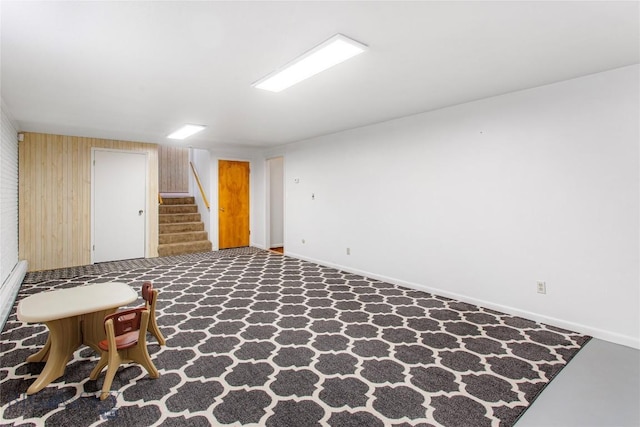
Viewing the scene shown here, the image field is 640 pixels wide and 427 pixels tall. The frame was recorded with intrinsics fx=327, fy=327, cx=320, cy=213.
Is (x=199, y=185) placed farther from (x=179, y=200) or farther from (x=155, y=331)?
(x=155, y=331)

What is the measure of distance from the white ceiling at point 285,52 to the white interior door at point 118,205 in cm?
208

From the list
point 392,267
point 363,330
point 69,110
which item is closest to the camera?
point 363,330

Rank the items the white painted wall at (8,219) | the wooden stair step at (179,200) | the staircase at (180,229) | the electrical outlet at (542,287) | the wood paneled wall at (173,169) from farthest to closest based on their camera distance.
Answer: the wood paneled wall at (173,169) → the wooden stair step at (179,200) → the staircase at (180,229) → the white painted wall at (8,219) → the electrical outlet at (542,287)

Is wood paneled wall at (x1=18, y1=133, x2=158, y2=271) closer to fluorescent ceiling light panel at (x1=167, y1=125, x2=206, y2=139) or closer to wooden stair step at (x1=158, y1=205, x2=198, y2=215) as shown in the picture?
fluorescent ceiling light panel at (x1=167, y1=125, x2=206, y2=139)

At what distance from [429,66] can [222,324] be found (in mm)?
3210

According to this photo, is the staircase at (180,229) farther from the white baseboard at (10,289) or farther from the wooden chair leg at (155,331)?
the wooden chair leg at (155,331)

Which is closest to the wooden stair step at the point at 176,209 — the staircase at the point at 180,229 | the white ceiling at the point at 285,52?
the staircase at the point at 180,229

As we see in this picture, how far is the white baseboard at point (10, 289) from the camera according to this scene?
11.7 ft

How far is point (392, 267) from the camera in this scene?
500cm

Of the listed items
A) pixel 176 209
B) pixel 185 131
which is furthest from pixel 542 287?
pixel 176 209

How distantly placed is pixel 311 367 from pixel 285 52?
2508mm

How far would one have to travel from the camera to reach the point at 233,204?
8180 mm

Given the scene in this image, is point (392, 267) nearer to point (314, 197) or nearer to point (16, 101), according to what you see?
point (314, 197)

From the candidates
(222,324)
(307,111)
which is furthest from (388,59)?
(222,324)
